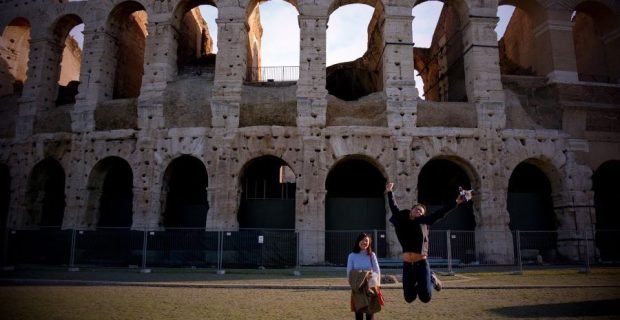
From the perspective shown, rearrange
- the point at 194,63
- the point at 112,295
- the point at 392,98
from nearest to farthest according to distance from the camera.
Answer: the point at 112,295 < the point at 392,98 < the point at 194,63

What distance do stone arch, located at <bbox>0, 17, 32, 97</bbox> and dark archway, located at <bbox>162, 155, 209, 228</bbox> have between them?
816 centimetres

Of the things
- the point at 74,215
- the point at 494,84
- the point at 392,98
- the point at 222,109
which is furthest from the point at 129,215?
the point at 494,84

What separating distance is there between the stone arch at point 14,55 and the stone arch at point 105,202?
19.6 feet

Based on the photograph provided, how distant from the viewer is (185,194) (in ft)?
58.4

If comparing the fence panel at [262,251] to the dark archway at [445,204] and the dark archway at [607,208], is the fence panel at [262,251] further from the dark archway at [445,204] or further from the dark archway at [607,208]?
the dark archway at [607,208]

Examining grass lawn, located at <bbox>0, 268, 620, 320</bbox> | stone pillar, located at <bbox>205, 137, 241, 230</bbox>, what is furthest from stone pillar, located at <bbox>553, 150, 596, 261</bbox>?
stone pillar, located at <bbox>205, 137, 241, 230</bbox>

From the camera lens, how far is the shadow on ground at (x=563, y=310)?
19.5ft

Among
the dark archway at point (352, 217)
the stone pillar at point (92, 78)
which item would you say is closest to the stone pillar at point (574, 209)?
the dark archway at point (352, 217)

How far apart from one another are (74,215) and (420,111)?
43.4 feet

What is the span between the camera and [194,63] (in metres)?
19.3

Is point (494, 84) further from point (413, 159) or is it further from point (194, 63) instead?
point (194, 63)

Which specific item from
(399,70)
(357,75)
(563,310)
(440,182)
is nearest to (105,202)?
(357,75)

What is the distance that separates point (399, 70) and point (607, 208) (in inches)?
395

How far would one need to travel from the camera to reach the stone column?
49.3 feet
